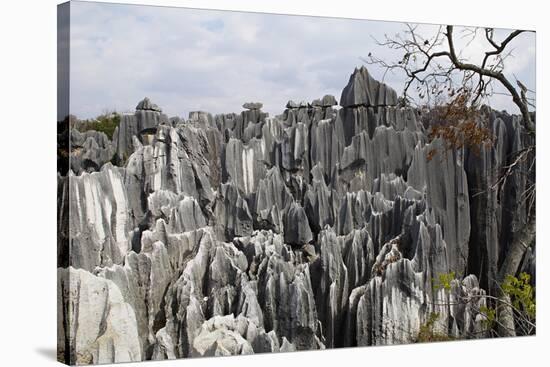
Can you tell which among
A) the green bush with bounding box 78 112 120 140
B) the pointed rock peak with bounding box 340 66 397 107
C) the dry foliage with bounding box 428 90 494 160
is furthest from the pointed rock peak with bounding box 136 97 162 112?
the dry foliage with bounding box 428 90 494 160

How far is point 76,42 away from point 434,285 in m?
3.31

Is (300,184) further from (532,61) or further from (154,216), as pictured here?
(532,61)

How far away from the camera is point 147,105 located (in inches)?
301

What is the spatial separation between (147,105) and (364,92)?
173cm

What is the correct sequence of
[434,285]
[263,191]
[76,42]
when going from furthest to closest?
A: [434,285] → [263,191] → [76,42]

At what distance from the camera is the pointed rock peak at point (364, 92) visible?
27.5 ft

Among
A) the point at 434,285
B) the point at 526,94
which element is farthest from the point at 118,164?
the point at 526,94

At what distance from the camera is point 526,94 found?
911cm

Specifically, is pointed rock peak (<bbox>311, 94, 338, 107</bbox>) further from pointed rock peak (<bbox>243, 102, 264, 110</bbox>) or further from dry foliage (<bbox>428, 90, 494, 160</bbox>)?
dry foliage (<bbox>428, 90, 494, 160</bbox>)

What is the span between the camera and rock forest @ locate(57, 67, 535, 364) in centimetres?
746

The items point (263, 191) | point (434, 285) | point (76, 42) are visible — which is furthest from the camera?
point (434, 285)

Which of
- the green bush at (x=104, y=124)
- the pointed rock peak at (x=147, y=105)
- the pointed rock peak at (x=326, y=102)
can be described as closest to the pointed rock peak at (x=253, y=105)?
the pointed rock peak at (x=326, y=102)

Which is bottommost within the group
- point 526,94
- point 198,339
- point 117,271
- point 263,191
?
point 198,339

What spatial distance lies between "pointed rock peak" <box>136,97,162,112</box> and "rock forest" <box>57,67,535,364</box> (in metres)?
0.01
